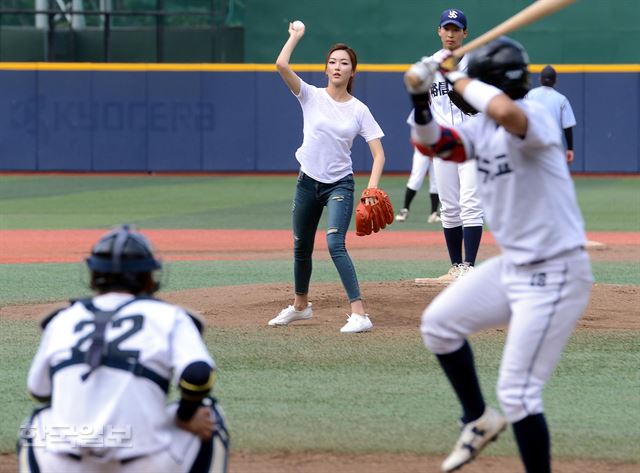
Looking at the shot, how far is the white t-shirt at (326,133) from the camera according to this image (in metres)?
7.79

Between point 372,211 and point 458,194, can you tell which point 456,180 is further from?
point 372,211

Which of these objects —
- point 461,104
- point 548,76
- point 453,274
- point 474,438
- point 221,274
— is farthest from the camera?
point 548,76

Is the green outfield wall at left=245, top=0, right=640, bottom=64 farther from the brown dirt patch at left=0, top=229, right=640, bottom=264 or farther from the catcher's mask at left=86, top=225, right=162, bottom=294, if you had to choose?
the catcher's mask at left=86, top=225, right=162, bottom=294

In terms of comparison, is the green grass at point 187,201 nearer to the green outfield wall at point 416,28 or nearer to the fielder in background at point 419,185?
the fielder in background at point 419,185

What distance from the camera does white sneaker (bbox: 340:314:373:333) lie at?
25.5 ft

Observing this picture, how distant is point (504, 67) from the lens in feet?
14.9

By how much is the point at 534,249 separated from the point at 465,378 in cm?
72

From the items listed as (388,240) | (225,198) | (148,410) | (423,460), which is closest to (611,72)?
(225,198)

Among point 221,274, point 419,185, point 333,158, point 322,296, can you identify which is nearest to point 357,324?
point 333,158

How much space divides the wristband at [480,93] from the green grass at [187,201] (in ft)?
37.2

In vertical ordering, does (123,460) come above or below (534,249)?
below

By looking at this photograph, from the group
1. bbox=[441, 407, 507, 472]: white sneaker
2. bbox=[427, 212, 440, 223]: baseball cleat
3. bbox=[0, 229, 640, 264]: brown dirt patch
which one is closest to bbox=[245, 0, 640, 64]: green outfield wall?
bbox=[427, 212, 440, 223]: baseball cleat

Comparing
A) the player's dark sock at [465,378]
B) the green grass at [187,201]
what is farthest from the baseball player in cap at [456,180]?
the green grass at [187,201]

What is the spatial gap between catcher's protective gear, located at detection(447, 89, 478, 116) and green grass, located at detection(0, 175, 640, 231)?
6784mm
